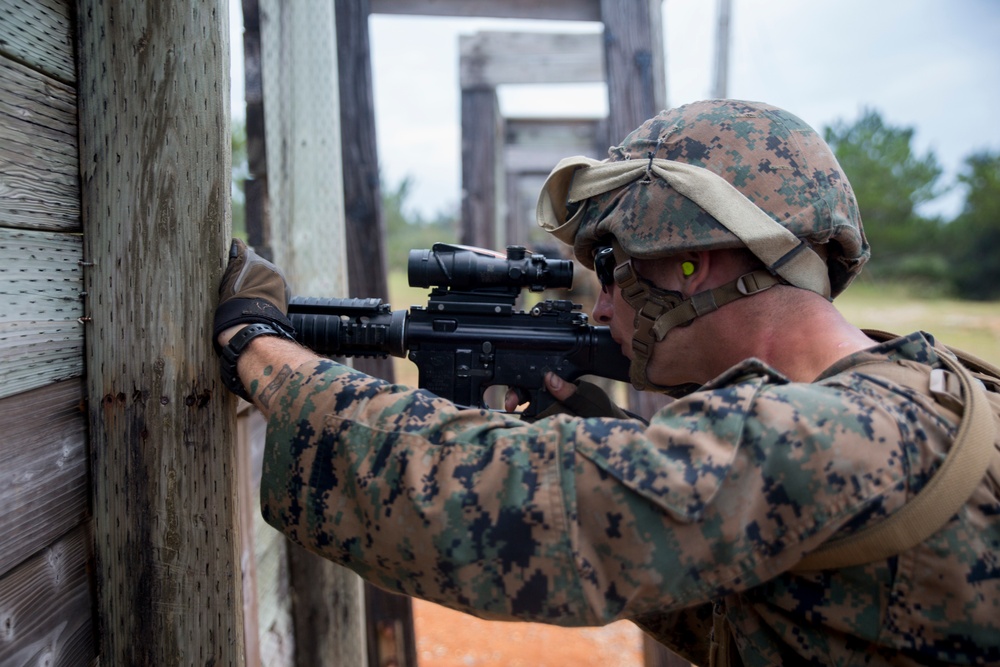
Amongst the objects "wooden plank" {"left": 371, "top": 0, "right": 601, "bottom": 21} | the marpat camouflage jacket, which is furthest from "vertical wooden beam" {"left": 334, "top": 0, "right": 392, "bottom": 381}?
the marpat camouflage jacket

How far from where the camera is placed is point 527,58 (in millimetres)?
5430

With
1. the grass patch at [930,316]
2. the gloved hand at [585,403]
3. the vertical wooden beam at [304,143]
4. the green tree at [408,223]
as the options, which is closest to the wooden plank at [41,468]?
the vertical wooden beam at [304,143]

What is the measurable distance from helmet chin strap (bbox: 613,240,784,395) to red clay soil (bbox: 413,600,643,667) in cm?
350

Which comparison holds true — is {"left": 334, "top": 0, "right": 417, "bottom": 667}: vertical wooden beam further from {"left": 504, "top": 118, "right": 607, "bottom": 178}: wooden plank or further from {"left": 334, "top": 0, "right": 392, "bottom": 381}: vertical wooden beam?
{"left": 504, "top": 118, "right": 607, "bottom": 178}: wooden plank

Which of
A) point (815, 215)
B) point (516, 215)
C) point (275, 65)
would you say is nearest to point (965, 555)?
point (815, 215)

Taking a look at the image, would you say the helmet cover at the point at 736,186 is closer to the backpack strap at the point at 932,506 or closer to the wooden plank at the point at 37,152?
the backpack strap at the point at 932,506

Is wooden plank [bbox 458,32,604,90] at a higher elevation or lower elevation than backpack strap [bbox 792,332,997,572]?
higher

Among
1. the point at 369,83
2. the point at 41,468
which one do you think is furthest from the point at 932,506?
the point at 369,83

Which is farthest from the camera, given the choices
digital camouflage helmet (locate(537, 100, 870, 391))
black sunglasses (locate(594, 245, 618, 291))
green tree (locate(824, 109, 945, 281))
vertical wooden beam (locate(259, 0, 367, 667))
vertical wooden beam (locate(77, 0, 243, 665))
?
green tree (locate(824, 109, 945, 281))

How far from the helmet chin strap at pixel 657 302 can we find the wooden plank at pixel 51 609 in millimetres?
1466

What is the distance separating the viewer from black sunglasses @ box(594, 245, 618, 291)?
6.91ft

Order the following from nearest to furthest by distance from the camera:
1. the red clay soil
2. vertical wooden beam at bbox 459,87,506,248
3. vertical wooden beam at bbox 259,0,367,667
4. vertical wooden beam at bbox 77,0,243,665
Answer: vertical wooden beam at bbox 77,0,243,665 → vertical wooden beam at bbox 259,0,367,667 → the red clay soil → vertical wooden beam at bbox 459,87,506,248

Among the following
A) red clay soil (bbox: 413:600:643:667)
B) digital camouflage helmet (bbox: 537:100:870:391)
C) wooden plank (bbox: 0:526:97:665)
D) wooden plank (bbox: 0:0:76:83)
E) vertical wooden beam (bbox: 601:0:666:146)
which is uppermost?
vertical wooden beam (bbox: 601:0:666:146)

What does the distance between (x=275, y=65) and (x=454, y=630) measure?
440 cm
